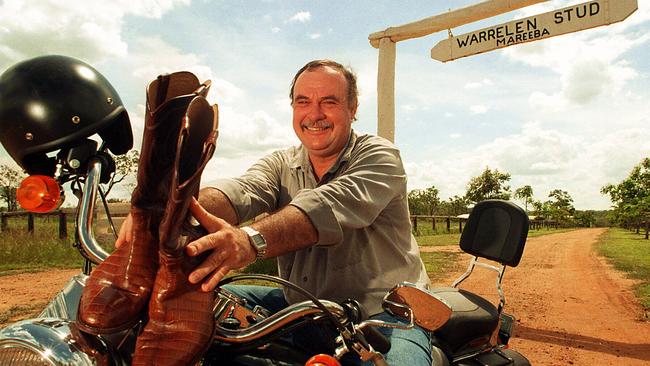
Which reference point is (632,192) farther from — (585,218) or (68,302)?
(68,302)

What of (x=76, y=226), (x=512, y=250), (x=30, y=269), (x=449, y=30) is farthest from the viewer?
(x=30, y=269)

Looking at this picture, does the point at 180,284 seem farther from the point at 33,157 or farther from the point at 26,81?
the point at 26,81

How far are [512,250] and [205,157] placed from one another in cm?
185

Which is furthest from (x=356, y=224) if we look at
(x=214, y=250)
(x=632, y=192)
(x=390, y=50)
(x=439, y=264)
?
(x=632, y=192)

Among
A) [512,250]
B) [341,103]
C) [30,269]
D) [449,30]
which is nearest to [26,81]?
[341,103]

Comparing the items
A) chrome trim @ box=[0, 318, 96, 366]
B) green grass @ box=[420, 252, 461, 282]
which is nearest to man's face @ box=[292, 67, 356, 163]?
chrome trim @ box=[0, 318, 96, 366]

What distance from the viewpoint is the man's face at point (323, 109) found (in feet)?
8.06

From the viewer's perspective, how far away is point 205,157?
40.5 inches

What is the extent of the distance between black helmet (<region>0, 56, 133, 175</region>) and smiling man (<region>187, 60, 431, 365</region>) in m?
0.50

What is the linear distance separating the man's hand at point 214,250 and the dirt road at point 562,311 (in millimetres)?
4616

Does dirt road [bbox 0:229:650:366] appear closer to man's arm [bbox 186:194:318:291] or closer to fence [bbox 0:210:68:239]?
man's arm [bbox 186:194:318:291]

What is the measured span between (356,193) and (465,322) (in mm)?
896

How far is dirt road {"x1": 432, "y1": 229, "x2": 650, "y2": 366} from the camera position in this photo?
5.27m

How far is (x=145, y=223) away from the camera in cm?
118
